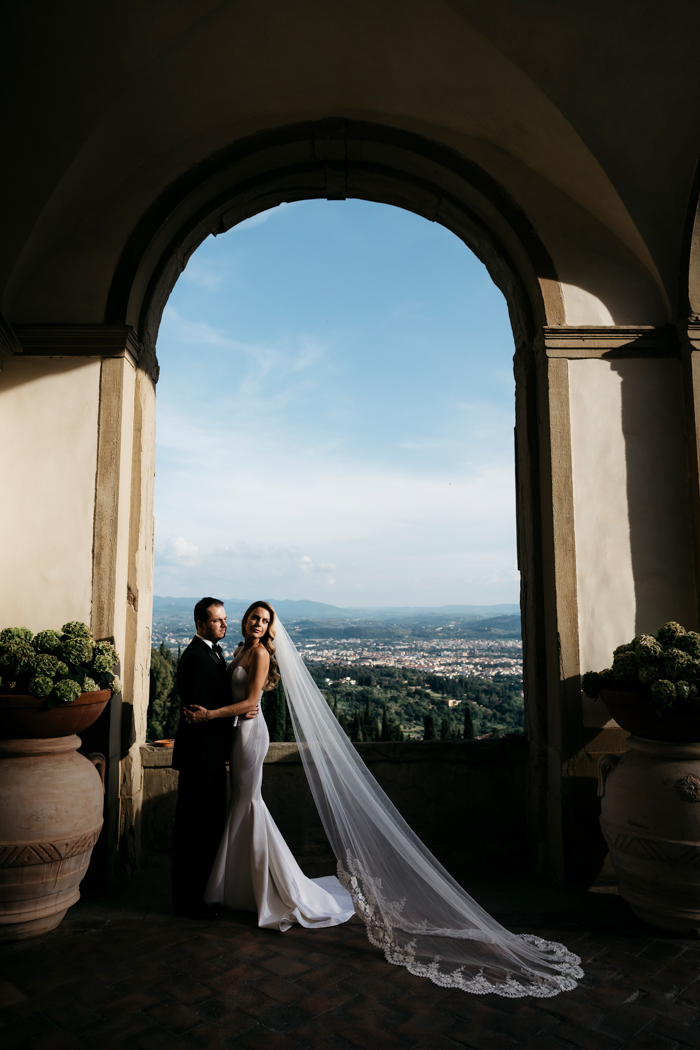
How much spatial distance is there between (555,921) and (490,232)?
4548mm

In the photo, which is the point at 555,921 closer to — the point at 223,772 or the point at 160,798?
the point at 223,772

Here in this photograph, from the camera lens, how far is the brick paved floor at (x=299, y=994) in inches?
99.6

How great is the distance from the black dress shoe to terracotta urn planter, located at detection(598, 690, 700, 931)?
7.19ft

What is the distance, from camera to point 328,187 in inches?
212

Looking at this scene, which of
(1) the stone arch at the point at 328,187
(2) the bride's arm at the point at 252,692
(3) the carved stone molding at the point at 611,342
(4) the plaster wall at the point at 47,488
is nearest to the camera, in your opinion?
(2) the bride's arm at the point at 252,692

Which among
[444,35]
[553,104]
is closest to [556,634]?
[553,104]

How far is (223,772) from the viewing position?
12.8ft

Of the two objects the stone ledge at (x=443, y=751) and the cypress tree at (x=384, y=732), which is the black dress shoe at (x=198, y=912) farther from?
the cypress tree at (x=384, y=732)

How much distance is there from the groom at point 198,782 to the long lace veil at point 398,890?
43 centimetres

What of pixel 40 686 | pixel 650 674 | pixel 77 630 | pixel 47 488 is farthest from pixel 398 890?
pixel 47 488

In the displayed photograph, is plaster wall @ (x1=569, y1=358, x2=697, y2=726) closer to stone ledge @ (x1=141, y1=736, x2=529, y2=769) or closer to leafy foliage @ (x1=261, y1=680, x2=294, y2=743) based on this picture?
stone ledge @ (x1=141, y1=736, x2=529, y2=769)

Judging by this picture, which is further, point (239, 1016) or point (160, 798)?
point (160, 798)

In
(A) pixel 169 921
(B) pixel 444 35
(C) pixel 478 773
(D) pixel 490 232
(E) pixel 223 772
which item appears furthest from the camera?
(D) pixel 490 232

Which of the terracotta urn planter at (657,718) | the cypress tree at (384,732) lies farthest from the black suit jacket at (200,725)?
the terracotta urn planter at (657,718)
